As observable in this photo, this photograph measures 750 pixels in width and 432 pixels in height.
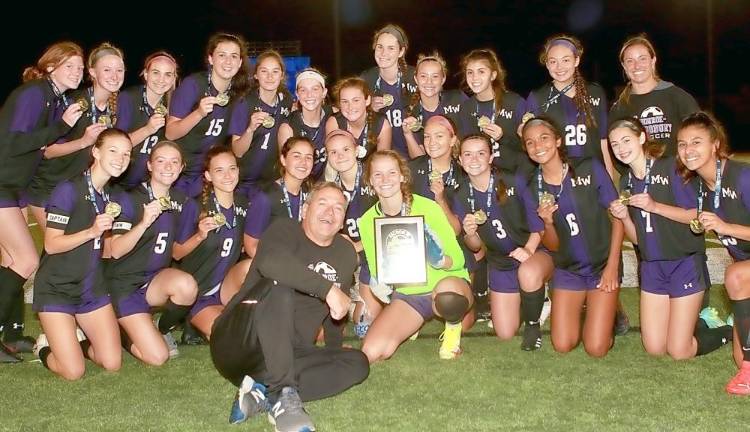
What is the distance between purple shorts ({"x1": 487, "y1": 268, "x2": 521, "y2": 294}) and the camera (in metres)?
5.63

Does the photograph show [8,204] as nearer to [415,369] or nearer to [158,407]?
[158,407]

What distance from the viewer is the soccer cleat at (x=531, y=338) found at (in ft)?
17.1

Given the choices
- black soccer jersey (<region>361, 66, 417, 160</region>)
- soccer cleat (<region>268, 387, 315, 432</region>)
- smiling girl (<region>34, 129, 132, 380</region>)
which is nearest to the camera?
soccer cleat (<region>268, 387, 315, 432</region>)

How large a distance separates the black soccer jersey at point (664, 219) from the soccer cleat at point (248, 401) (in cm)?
262

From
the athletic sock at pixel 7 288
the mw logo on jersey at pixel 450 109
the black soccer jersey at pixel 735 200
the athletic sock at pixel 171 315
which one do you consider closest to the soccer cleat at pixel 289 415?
the athletic sock at pixel 171 315

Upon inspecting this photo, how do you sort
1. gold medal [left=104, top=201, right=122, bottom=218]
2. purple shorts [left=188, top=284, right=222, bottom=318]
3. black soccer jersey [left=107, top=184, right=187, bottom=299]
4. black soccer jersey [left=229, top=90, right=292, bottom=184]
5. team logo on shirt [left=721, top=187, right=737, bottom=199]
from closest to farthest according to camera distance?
team logo on shirt [left=721, top=187, right=737, bottom=199]
gold medal [left=104, top=201, right=122, bottom=218]
black soccer jersey [left=107, top=184, right=187, bottom=299]
purple shorts [left=188, top=284, right=222, bottom=318]
black soccer jersey [left=229, top=90, right=292, bottom=184]

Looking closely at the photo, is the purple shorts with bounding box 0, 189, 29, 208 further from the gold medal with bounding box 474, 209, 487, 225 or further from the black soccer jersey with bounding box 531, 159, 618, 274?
the black soccer jersey with bounding box 531, 159, 618, 274

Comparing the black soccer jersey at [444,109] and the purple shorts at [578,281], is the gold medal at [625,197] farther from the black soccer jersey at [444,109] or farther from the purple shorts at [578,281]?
the black soccer jersey at [444,109]

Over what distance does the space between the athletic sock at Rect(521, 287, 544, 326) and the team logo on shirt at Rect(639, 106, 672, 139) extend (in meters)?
1.51

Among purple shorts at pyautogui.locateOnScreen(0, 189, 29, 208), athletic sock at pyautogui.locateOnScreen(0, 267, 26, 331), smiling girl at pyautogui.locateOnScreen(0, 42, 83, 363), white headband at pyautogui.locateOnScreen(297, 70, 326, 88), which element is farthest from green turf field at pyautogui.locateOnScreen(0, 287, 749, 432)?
white headband at pyautogui.locateOnScreen(297, 70, 326, 88)

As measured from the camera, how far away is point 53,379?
4730 mm

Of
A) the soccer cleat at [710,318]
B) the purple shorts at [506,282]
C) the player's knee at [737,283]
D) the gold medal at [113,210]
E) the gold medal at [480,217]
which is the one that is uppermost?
the gold medal at [113,210]

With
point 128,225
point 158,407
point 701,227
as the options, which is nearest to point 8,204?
point 128,225

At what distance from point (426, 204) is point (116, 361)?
7.20 ft
